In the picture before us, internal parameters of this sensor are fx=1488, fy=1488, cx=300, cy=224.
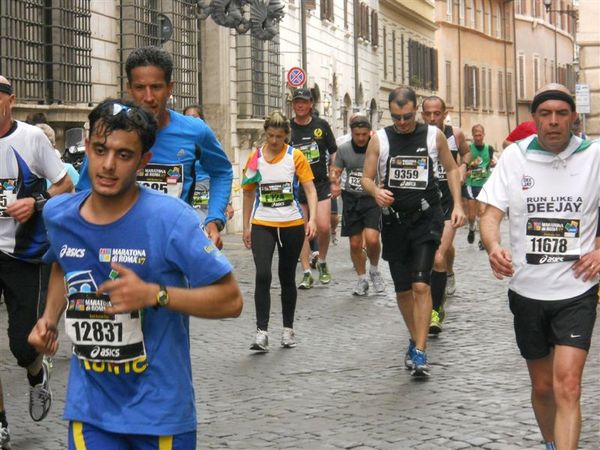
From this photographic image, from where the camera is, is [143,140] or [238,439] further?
[238,439]

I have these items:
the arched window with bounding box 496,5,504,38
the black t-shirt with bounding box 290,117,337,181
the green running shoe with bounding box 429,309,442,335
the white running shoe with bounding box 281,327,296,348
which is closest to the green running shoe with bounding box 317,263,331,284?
the black t-shirt with bounding box 290,117,337,181

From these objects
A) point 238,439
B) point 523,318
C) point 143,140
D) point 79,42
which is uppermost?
point 79,42

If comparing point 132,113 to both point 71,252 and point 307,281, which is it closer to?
point 71,252

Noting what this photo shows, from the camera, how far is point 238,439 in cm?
749

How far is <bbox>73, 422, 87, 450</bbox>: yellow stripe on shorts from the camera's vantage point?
4473 mm

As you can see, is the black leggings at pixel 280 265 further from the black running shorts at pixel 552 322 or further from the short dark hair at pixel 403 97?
the black running shorts at pixel 552 322

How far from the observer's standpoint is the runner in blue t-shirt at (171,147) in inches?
261

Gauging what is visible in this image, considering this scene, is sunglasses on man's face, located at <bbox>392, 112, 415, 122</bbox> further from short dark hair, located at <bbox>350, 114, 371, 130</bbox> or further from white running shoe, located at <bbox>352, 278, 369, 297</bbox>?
short dark hair, located at <bbox>350, 114, 371, 130</bbox>

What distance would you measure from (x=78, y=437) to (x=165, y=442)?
270 millimetres

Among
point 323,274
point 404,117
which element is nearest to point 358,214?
point 323,274

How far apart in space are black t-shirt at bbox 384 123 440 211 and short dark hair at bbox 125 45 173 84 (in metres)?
3.54

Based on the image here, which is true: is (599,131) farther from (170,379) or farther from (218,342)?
(170,379)

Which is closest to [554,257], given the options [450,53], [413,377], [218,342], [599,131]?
[413,377]

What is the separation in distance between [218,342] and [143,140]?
286 inches
